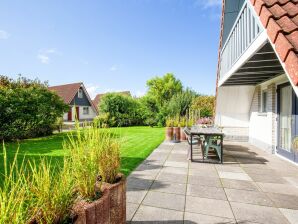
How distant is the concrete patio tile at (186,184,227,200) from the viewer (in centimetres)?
360

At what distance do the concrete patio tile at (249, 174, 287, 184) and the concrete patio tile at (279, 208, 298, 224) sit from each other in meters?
1.38

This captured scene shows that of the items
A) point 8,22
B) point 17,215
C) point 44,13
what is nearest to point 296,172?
point 17,215

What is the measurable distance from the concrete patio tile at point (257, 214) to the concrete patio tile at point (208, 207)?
0.40 ft

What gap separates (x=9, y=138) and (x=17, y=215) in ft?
35.8

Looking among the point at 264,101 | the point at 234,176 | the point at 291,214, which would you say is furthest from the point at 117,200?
the point at 264,101

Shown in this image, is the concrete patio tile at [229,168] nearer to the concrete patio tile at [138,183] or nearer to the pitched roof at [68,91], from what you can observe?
the concrete patio tile at [138,183]

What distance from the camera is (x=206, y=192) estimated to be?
148 inches

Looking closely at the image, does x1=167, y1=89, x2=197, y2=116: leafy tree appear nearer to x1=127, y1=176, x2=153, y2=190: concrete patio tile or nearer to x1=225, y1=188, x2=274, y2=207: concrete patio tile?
x1=127, y1=176, x2=153, y2=190: concrete patio tile

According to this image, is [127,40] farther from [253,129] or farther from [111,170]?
[111,170]

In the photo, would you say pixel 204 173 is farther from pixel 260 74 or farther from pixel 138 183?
pixel 260 74

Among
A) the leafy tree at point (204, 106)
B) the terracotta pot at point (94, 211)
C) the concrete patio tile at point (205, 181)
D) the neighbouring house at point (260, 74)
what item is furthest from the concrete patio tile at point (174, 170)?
the leafy tree at point (204, 106)

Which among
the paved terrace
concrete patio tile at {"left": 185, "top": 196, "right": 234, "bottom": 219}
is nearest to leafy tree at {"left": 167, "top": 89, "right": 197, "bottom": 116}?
the paved terrace

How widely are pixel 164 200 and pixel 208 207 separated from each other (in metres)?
0.73

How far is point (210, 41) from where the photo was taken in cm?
1752
